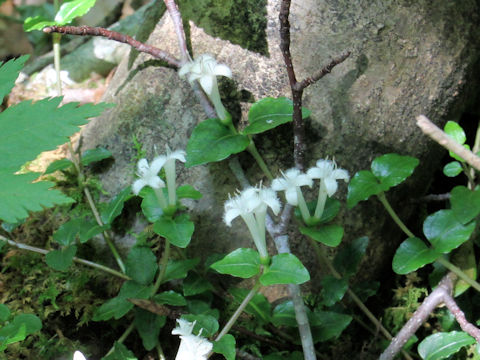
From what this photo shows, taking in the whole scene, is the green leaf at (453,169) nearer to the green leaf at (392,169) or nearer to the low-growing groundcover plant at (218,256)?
the low-growing groundcover plant at (218,256)

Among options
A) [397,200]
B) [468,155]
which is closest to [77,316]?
[397,200]

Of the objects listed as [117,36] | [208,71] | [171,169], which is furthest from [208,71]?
[117,36]

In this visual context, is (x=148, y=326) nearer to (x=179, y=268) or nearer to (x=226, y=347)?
(x=179, y=268)

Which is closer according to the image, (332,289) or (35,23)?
(332,289)

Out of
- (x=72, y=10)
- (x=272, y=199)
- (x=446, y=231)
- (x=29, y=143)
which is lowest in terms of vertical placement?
(x=446, y=231)

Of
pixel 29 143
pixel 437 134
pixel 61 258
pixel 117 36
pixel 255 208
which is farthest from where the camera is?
pixel 117 36

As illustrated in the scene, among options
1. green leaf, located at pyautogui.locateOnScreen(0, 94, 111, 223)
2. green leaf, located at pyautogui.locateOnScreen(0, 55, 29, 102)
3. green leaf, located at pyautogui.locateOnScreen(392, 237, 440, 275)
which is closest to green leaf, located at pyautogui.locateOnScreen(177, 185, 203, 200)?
green leaf, located at pyautogui.locateOnScreen(0, 94, 111, 223)

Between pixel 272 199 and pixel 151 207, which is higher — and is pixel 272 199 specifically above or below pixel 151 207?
above

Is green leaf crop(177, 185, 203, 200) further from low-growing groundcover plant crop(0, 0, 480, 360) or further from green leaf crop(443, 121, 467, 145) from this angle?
green leaf crop(443, 121, 467, 145)
